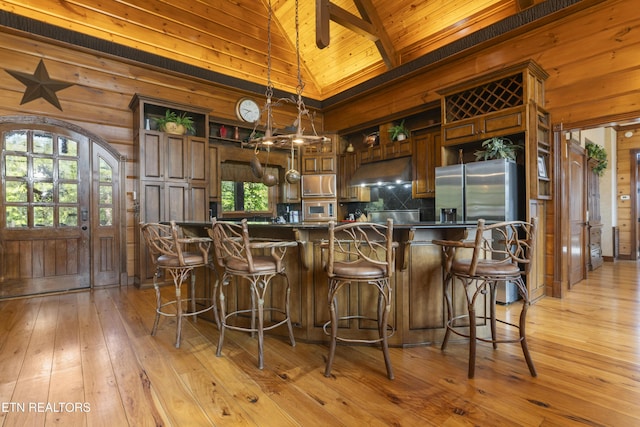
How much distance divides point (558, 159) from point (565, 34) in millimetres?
1475

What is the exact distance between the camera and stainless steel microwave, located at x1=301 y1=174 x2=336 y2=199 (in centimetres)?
648

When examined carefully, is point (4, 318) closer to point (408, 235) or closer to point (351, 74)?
point (408, 235)

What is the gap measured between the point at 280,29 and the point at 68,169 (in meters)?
4.55

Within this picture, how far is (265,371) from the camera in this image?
6.98 feet

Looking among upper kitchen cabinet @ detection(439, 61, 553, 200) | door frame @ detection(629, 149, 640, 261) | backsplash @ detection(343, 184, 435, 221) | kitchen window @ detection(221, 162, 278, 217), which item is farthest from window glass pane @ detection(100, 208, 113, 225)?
door frame @ detection(629, 149, 640, 261)

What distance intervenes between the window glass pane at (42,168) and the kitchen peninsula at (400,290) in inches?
143

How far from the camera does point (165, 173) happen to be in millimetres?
4672

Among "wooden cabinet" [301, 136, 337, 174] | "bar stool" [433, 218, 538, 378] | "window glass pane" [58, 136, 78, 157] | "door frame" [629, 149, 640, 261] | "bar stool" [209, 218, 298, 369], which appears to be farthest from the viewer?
"door frame" [629, 149, 640, 261]

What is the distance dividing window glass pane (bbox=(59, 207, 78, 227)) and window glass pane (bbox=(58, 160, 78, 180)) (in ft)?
1.42

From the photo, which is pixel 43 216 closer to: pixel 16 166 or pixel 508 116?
pixel 16 166

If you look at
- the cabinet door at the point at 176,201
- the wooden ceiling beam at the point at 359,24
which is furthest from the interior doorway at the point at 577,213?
the cabinet door at the point at 176,201

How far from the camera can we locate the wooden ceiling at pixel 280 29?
14.8 ft

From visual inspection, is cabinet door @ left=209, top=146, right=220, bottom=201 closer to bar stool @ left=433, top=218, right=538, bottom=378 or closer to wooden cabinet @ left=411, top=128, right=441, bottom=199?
wooden cabinet @ left=411, top=128, right=441, bottom=199

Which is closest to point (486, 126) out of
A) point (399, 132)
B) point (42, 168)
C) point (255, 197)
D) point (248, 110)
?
point (399, 132)
